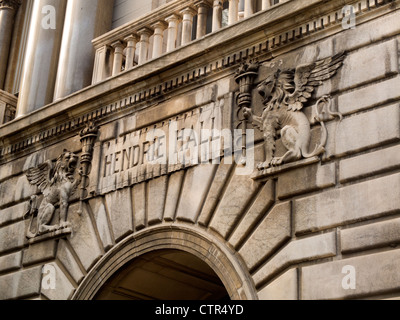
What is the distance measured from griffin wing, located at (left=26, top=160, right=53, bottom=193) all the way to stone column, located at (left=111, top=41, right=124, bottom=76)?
190cm

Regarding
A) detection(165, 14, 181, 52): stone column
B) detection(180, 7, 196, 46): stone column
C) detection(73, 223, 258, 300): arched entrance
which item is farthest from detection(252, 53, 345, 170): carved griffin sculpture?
detection(165, 14, 181, 52): stone column

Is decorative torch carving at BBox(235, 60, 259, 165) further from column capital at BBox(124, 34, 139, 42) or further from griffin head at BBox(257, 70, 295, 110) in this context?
column capital at BBox(124, 34, 139, 42)

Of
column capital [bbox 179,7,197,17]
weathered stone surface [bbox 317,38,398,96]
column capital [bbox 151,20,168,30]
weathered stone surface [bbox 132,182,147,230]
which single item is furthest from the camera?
column capital [bbox 151,20,168,30]

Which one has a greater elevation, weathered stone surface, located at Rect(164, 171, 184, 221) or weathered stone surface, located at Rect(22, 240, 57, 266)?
weathered stone surface, located at Rect(164, 171, 184, 221)

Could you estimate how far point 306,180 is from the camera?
10344mm

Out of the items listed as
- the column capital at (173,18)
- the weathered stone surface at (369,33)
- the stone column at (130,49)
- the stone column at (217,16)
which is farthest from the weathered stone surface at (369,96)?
the stone column at (130,49)

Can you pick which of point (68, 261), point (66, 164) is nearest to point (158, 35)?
point (66, 164)

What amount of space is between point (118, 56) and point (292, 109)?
433 cm

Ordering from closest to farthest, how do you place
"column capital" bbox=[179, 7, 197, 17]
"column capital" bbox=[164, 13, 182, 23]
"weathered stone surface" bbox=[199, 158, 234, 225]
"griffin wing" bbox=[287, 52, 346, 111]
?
"griffin wing" bbox=[287, 52, 346, 111]
"weathered stone surface" bbox=[199, 158, 234, 225]
"column capital" bbox=[179, 7, 197, 17]
"column capital" bbox=[164, 13, 182, 23]

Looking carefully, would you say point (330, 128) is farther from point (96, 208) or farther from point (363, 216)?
point (96, 208)

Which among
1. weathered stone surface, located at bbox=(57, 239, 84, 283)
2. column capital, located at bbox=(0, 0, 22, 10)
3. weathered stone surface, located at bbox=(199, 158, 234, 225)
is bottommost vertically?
weathered stone surface, located at bbox=(57, 239, 84, 283)

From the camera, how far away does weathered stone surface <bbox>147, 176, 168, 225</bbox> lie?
39.4ft

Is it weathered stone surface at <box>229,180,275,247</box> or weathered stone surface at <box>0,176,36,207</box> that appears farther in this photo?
weathered stone surface at <box>0,176,36,207</box>
